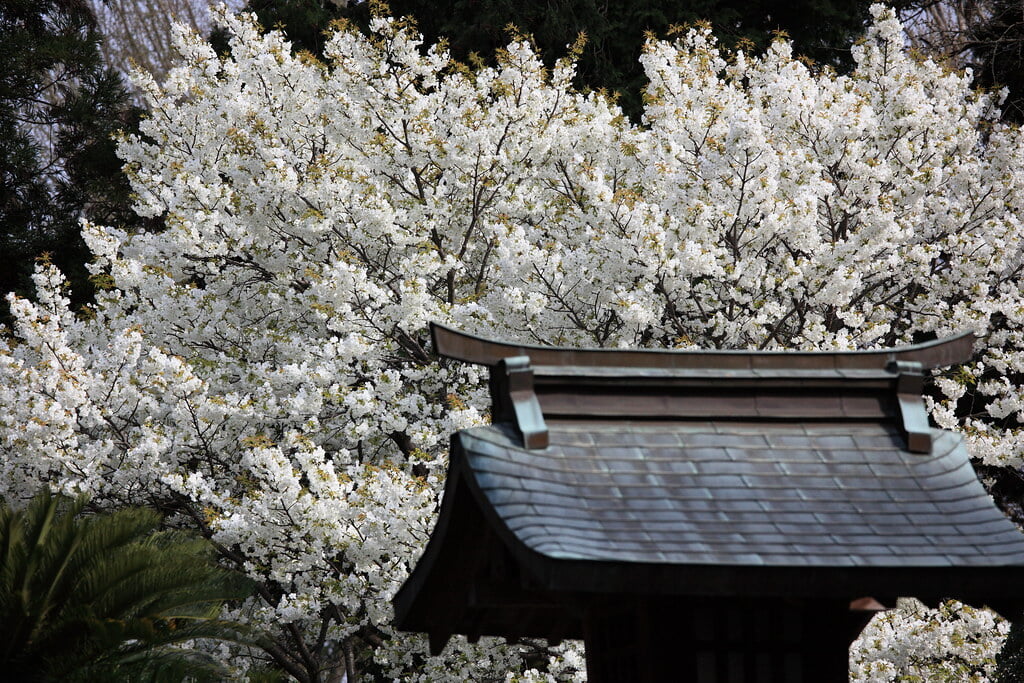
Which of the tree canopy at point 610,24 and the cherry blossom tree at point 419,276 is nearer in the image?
the cherry blossom tree at point 419,276

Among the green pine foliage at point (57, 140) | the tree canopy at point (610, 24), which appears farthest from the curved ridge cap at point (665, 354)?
the green pine foliage at point (57, 140)

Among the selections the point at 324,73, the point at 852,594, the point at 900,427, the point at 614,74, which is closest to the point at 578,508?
the point at 852,594

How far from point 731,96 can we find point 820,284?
122 inches

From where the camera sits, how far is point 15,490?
38.0ft

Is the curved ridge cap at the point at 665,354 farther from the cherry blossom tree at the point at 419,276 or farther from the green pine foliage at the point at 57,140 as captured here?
the green pine foliage at the point at 57,140

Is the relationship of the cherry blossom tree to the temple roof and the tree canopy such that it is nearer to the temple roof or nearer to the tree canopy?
the tree canopy

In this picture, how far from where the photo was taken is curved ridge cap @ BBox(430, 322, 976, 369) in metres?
4.63

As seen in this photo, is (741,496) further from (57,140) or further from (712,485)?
(57,140)

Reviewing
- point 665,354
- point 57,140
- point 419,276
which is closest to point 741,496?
point 665,354

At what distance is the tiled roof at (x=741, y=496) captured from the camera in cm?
397

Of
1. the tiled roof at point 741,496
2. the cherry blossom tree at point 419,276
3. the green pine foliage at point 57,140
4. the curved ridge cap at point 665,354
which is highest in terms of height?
the green pine foliage at point 57,140

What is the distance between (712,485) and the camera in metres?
4.43

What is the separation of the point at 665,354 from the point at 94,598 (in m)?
5.93

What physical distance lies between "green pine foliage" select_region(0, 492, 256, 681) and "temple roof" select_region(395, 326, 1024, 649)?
14.0 feet
